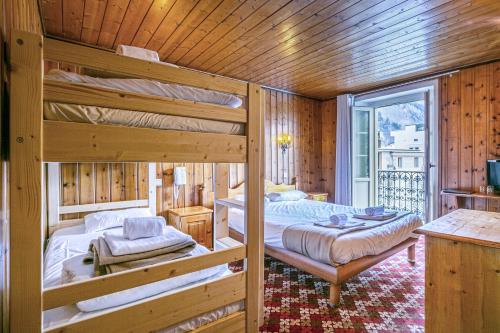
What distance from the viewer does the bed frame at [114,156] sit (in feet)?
2.96

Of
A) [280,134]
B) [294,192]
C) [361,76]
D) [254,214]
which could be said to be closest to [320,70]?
[361,76]

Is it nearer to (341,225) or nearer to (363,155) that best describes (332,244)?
(341,225)

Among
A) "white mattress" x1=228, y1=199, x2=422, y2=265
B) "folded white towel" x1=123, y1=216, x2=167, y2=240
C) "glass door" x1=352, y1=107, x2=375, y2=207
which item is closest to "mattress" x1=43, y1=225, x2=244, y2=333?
"folded white towel" x1=123, y1=216, x2=167, y2=240

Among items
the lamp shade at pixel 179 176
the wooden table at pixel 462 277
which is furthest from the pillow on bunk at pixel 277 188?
the wooden table at pixel 462 277

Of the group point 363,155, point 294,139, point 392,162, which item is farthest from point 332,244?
point 392,162

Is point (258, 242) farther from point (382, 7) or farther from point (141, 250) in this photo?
point (382, 7)

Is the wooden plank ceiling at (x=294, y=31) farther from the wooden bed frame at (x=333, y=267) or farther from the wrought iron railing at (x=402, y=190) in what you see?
the wrought iron railing at (x=402, y=190)

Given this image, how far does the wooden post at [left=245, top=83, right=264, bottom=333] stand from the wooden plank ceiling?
1.23 meters

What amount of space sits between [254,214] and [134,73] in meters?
0.95

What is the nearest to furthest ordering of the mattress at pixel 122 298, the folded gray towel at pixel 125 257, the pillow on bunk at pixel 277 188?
the mattress at pixel 122 298
the folded gray towel at pixel 125 257
the pillow on bunk at pixel 277 188

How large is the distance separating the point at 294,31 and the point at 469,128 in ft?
10.1

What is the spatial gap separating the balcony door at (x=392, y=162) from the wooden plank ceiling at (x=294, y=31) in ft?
2.91

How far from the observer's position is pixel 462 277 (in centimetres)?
154

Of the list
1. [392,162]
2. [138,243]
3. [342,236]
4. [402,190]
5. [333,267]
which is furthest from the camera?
[392,162]
